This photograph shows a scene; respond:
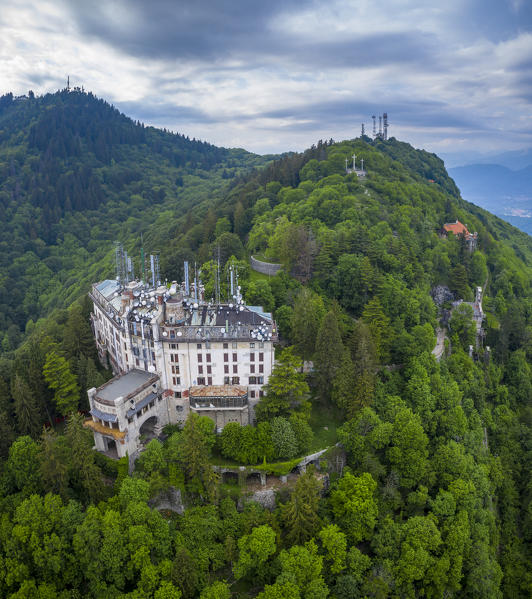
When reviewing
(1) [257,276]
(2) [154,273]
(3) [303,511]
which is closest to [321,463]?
(3) [303,511]

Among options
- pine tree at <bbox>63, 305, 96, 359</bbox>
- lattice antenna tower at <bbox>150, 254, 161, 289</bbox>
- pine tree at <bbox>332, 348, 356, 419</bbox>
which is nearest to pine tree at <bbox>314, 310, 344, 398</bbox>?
pine tree at <bbox>332, 348, 356, 419</bbox>

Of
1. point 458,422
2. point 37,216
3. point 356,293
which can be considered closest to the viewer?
point 458,422

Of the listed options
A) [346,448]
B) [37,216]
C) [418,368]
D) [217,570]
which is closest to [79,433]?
[217,570]

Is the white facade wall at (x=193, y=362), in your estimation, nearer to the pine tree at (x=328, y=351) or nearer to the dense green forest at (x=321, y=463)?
the dense green forest at (x=321, y=463)

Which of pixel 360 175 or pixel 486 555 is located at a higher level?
pixel 360 175

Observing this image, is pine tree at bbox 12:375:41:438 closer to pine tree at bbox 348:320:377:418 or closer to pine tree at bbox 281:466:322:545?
pine tree at bbox 281:466:322:545

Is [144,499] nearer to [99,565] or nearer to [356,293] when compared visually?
[99,565]

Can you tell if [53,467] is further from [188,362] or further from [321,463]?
[321,463]
